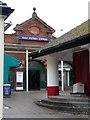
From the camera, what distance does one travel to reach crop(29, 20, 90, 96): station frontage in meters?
13.1

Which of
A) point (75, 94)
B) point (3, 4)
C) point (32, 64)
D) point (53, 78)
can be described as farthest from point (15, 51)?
point (3, 4)

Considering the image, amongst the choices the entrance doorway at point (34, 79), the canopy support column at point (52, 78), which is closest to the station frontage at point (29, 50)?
the entrance doorway at point (34, 79)

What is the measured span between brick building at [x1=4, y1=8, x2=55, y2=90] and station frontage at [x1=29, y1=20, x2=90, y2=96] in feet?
46.8

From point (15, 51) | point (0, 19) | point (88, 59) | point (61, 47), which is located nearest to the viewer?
point (0, 19)

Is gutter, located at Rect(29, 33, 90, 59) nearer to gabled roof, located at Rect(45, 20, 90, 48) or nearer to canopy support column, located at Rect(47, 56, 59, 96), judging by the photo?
gabled roof, located at Rect(45, 20, 90, 48)

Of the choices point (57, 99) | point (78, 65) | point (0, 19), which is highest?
point (0, 19)

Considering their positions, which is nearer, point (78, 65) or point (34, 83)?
point (78, 65)

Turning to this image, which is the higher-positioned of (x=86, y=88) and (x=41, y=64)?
(x=41, y=64)

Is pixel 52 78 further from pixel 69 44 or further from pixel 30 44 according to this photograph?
pixel 30 44

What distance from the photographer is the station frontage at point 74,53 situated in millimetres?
13148

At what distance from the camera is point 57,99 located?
14297 mm

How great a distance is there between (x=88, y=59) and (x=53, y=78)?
3055 mm

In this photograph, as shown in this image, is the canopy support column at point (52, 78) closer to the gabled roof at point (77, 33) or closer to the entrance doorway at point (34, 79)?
the gabled roof at point (77, 33)

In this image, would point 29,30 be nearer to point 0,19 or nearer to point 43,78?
point 43,78
